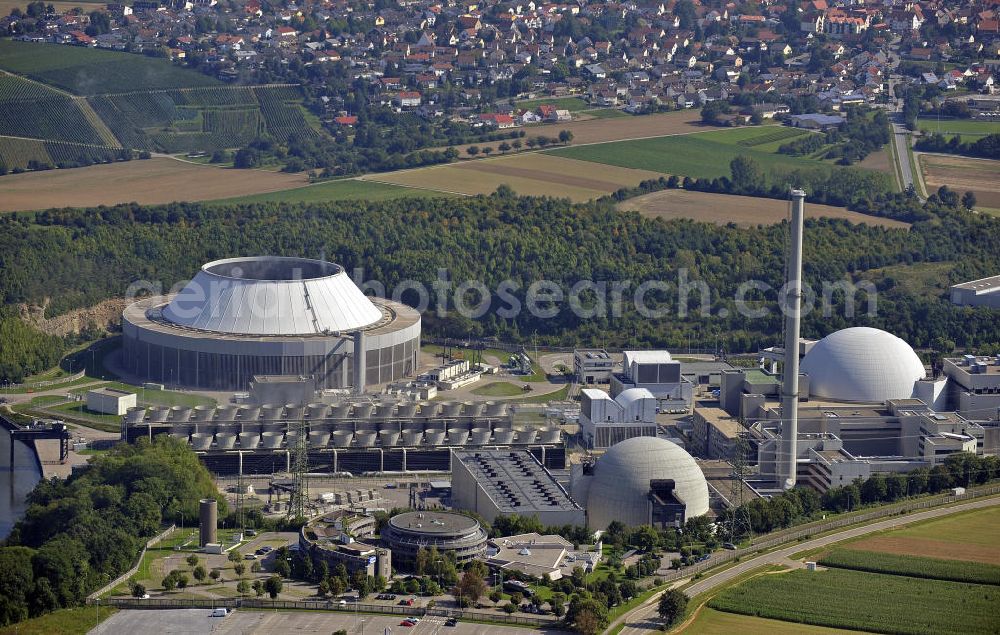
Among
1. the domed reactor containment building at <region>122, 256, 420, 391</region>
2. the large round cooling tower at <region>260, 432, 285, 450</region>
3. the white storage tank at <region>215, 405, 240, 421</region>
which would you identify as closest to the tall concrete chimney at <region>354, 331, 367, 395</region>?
the domed reactor containment building at <region>122, 256, 420, 391</region>

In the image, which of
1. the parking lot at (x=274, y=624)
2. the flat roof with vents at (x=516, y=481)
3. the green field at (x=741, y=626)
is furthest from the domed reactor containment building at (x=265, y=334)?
the green field at (x=741, y=626)

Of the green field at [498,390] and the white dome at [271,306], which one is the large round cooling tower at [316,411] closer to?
the white dome at [271,306]

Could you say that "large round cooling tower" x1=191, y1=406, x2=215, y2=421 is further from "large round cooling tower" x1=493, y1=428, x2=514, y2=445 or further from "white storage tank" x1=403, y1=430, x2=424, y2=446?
"large round cooling tower" x1=493, y1=428, x2=514, y2=445

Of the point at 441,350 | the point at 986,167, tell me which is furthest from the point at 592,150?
the point at 441,350

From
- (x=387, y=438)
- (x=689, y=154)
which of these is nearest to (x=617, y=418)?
(x=387, y=438)

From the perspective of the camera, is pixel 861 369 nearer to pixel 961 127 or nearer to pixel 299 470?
pixel 299 470

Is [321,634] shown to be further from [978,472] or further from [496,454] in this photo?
[978,472]
